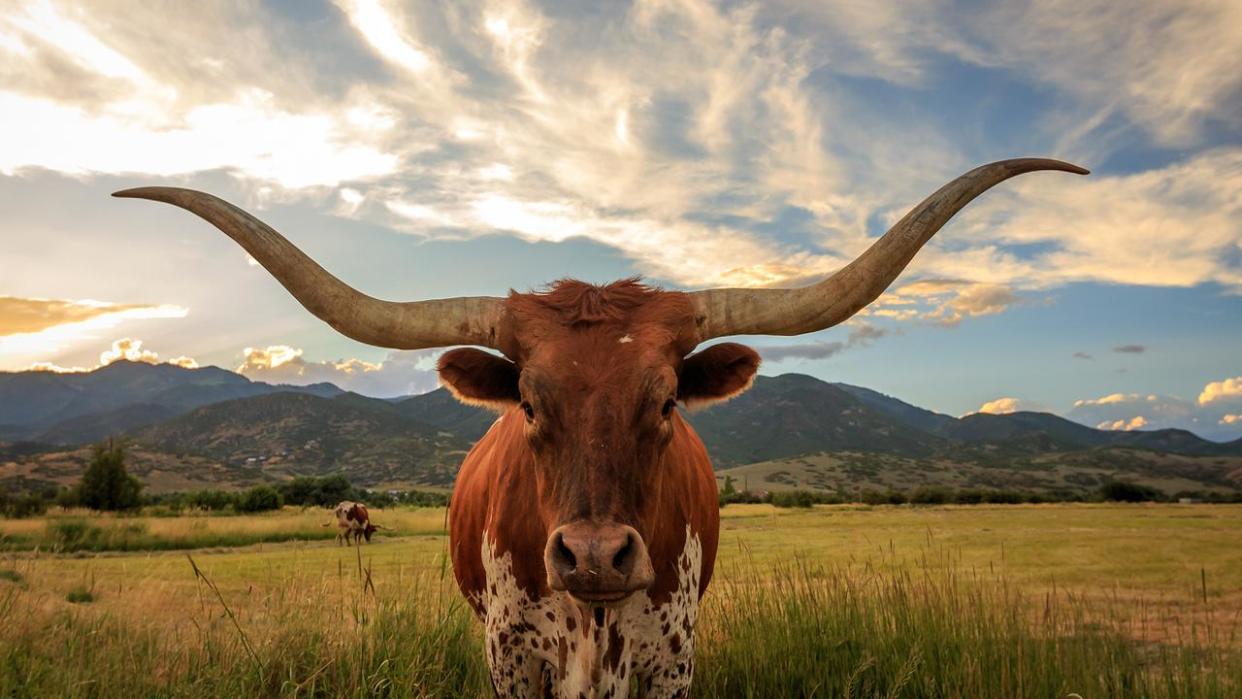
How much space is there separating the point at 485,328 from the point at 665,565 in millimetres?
1702

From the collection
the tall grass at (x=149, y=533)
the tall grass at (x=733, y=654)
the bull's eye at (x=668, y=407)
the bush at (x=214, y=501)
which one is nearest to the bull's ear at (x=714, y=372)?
the bull's eye at (x=668, y=407)

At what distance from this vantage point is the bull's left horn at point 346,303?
11.1 feet

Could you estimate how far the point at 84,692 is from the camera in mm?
4668

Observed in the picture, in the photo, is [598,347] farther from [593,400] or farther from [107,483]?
[107,483]

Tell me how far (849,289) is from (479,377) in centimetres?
→ 193

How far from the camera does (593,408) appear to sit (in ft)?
9.77

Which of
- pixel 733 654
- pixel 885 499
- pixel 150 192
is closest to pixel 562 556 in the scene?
pixel 150 192

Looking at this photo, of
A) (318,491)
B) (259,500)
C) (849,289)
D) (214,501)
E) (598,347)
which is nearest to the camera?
(598,347)

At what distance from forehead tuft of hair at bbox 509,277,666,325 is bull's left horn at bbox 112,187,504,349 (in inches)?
10.1

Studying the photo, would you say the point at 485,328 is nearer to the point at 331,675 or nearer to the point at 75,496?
the point at 331,675

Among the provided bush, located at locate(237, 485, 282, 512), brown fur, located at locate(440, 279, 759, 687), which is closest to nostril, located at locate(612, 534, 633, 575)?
brown fur, located at locate(440, 279, 759, 687)

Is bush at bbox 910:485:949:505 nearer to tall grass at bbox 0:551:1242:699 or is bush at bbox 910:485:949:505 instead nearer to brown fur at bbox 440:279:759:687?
tall grass at bbox 0:551:1242:699

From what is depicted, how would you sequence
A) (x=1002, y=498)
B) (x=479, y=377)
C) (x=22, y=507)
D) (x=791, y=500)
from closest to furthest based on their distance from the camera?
(x=479, y=377)
(x=22, y=507)
(x=791, y=500)
(x=1002, y=498)

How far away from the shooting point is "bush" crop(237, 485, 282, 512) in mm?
41188
